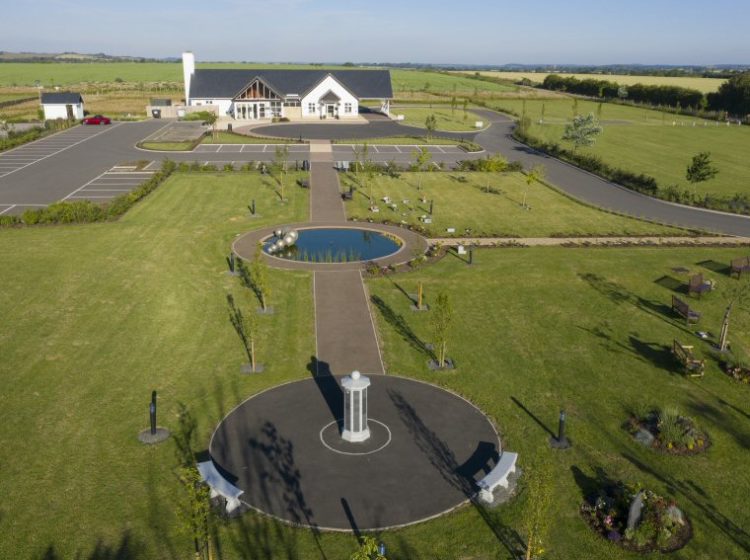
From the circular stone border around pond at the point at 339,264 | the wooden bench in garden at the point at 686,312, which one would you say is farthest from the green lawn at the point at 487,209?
the wooden bench in garden at the point at 686,312

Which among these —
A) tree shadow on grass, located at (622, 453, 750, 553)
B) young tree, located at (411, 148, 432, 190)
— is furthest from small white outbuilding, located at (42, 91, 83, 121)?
tree shadow on grass, located at (622, 453, 750, 553)

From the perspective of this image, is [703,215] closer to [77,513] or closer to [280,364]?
[280,364]

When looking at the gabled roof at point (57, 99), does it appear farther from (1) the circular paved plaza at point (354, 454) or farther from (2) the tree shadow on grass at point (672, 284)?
(2) the tree shadow on grass at point (672, 284)

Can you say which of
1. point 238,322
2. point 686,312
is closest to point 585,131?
point 686,312

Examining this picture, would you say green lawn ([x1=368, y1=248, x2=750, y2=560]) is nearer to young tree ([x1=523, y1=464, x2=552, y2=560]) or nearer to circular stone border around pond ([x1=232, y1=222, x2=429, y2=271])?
young tree ([x1=523, y1=464, x2=552, y2=560])

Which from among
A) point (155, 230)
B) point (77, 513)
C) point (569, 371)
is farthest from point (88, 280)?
point (569, 371)
